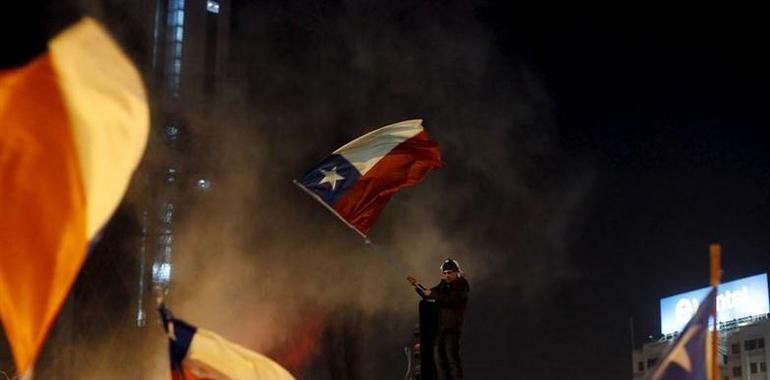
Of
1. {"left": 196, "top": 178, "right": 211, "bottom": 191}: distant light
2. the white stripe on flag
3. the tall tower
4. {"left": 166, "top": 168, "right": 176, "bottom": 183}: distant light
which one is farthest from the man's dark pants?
{"left": 166, "top": 168, "right": 176, "bottom": 183}: distant light

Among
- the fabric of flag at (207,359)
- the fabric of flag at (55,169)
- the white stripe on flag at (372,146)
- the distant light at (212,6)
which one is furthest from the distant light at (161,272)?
the distant light at (212,6)

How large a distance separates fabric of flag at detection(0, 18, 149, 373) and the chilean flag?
541cm

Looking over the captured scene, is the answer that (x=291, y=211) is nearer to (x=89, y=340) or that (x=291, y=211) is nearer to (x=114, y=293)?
(x=89, y=340)

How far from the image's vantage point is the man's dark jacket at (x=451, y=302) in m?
10.8

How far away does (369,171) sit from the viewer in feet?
41.3

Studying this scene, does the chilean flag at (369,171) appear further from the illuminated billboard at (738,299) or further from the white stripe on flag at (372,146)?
the illuminated billboard at (738,299)

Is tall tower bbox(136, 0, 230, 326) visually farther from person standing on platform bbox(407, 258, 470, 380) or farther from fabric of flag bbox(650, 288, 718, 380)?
fabric of flag bbox(650, 288, 718, 380)

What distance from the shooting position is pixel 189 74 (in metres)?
61.0

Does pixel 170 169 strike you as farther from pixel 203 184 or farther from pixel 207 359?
pixel 207 359

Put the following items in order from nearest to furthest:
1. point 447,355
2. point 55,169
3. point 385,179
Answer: point 55,169 < point 447,355 < point 385,179

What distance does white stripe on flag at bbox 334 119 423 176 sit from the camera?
12.6 metres

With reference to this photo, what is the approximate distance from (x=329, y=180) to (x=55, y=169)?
19.7 ft

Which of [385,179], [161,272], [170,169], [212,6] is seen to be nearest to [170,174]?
[170,169]

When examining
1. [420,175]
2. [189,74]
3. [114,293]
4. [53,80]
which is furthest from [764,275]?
[53,80]
